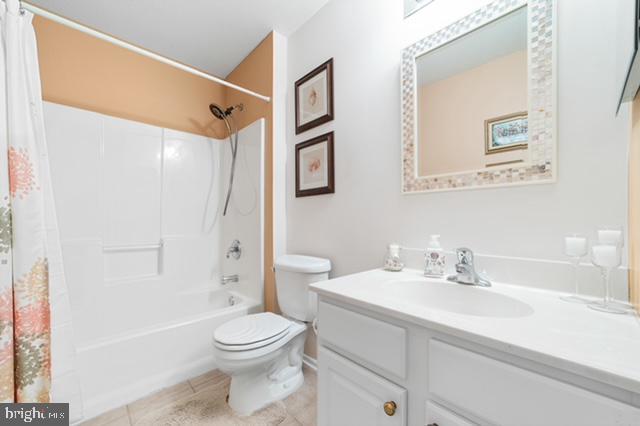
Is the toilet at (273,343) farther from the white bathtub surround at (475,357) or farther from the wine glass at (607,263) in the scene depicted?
the wine glass at (607,263)

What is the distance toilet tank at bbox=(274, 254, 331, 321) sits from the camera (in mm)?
1475

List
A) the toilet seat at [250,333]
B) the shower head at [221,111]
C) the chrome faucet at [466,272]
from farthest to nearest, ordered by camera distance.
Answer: the shower head at [221,111], the toilet seat at [250,333], the chrome faucet at [466,272]

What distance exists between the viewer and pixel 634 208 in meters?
0.65

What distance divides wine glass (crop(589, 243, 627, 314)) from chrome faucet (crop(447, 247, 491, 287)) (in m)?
0.27

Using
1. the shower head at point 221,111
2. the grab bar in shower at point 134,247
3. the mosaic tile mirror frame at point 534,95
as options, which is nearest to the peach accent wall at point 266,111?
the shower head at point 221,111

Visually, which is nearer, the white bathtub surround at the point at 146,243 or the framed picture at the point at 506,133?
the framed picture at the point at 506,133

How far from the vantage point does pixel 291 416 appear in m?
1.30

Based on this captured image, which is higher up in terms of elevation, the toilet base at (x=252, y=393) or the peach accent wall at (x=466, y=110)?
the peach accent wall at (x=466, y=110)

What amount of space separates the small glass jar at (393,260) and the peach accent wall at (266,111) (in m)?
0.97

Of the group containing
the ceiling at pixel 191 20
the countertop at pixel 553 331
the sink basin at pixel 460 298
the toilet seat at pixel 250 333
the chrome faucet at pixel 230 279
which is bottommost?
the toilet seat at pixel 250 333

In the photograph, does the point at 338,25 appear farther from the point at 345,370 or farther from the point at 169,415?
the point at 169,415

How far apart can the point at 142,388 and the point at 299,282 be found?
3.46 ft

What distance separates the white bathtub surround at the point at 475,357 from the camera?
1.41 feet

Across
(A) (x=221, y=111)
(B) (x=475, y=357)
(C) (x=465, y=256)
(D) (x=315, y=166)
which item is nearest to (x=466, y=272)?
(C) (x=465, y=256)
